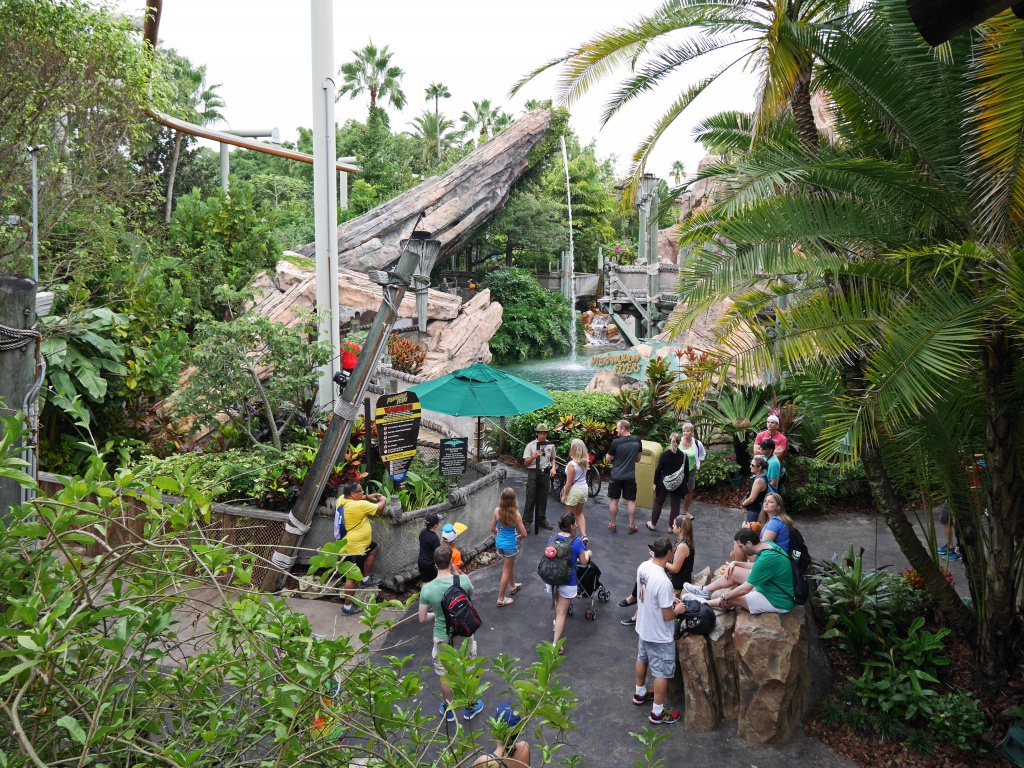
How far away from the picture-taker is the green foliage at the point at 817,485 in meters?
11.1

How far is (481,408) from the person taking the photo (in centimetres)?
995

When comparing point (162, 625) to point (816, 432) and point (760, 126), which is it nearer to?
point (760, 126)

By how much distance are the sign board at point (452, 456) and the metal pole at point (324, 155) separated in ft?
6.96

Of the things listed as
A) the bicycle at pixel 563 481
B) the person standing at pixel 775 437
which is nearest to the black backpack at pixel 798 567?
the person standing at pixel 775 437

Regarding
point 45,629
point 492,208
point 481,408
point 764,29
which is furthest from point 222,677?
point 492,208

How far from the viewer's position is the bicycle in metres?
11.5

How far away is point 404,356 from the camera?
17.6m

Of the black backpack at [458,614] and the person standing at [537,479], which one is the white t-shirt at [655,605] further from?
the person standing at [537,479]

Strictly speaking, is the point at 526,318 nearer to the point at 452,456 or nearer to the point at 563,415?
the point at 563,415

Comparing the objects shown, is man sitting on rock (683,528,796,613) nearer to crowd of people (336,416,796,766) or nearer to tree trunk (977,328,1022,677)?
crowd of people (336,416,796,766)

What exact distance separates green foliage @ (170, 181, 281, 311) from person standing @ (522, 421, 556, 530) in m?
9.91

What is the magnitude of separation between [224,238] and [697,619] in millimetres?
15309

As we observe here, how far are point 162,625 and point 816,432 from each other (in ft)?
37.5

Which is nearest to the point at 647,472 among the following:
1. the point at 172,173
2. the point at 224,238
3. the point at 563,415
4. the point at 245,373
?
the point at 563,415
